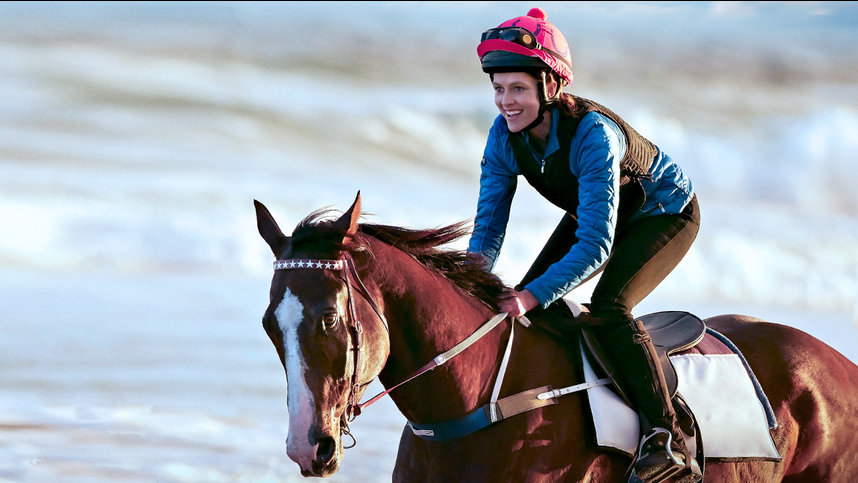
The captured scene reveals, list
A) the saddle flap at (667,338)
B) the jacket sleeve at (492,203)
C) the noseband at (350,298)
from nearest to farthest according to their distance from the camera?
the noseband at (350,298), the saddle flap at (667,338), the jacket sleeve at (492,203)

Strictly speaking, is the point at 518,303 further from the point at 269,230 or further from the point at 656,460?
the point at 269,230

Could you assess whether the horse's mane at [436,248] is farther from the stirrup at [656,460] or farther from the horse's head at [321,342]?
the stirrup at [656,460]

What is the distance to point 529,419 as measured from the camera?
4.21 metres

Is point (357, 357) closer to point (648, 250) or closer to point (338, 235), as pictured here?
point (338, 235)

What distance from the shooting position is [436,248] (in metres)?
4.43

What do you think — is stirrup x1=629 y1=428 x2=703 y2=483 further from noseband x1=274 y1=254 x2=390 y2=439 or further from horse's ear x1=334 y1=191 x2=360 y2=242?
horse's ear x1=334 y1=191 x2=360 y2=242

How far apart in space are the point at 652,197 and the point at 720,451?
4.00 feet

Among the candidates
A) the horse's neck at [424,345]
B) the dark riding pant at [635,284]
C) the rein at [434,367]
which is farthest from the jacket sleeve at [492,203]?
the horse's neck at [424,345]

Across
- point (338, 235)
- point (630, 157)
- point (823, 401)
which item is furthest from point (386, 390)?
point (823, 401)

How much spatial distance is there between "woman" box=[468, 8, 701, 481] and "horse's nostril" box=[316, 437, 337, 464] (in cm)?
108

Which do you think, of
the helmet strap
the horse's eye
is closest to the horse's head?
the horse's eye

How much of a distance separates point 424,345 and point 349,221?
614 millimetres

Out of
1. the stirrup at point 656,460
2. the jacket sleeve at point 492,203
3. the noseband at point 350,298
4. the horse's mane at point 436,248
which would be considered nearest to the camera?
the noseband at point 350,298

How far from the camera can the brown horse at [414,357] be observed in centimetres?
369
